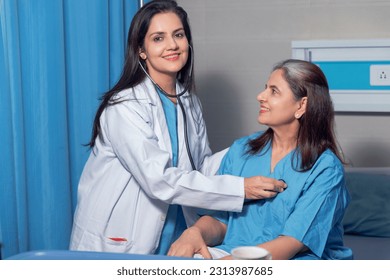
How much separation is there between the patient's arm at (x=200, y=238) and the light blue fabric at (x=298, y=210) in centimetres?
3

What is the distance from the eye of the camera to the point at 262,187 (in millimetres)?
1715

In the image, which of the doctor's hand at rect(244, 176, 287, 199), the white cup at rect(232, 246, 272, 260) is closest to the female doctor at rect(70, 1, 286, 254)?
the doctor's hand at rect(244, 176, 287, 199)

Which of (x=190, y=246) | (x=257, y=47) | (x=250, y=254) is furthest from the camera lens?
(x=257, y=47)

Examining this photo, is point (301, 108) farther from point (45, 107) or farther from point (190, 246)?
point (45, 107)

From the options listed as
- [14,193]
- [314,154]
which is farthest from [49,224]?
[314,154]

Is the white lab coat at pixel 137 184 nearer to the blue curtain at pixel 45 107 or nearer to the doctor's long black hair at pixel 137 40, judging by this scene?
the doctor's long black hair at pixel 137 40

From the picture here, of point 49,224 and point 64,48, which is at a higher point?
point 64,48

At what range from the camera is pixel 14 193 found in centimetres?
213

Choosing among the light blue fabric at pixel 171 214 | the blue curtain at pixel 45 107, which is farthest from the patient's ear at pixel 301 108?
the blue curtain at pixel 45 107

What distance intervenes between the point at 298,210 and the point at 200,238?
0.88 ft

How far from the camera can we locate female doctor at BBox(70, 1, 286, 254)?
178cm

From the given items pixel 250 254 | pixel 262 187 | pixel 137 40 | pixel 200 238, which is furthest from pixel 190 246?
pixel 137 40

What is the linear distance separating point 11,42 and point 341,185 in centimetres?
112

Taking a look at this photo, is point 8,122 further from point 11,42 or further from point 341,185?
point 341,185
